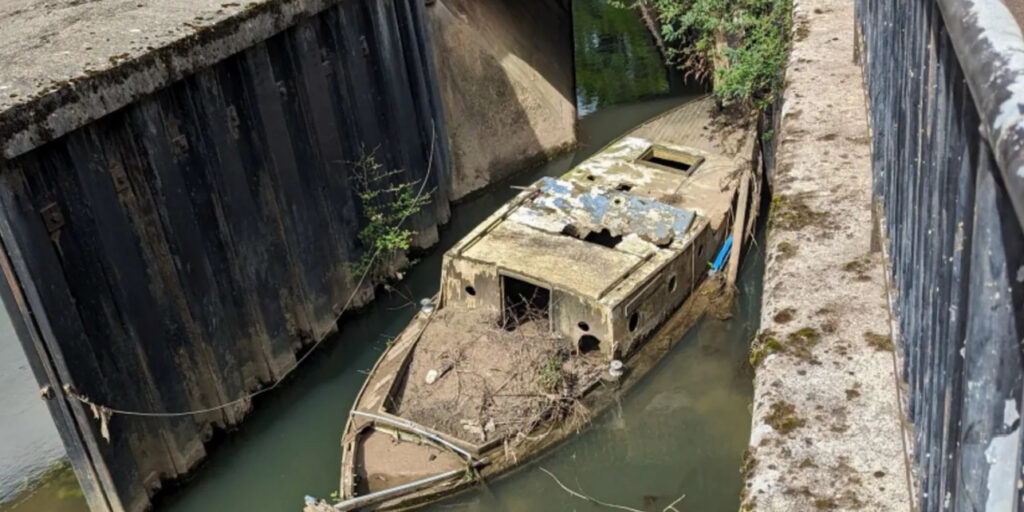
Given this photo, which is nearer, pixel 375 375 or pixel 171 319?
pixel 171 319

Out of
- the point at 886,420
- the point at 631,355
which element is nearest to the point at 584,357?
the point at 631,355

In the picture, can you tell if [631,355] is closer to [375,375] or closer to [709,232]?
[709,232]

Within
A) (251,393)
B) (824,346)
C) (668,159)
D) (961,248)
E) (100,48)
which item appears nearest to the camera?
(961,248)

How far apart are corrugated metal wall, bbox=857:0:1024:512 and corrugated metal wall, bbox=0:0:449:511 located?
21.7ft

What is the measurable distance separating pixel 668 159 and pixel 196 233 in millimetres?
6444

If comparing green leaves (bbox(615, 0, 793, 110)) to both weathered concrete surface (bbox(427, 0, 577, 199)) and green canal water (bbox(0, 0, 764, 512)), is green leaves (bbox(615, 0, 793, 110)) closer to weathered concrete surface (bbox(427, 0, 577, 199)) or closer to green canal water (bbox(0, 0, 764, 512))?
green canal water (bbox(0, 0, 764, 512))

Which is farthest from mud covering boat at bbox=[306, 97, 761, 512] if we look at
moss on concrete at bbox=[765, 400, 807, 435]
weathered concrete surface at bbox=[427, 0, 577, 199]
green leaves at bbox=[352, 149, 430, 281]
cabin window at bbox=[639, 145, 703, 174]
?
moss on concrete at bbox=[765, 400, 807, 435]

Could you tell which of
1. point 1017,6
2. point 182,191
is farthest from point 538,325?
point 1017,6

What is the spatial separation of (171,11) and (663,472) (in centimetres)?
667

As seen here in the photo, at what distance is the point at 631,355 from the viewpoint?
1001 cm

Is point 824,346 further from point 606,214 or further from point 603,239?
point 603,239

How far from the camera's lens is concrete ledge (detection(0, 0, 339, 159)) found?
24.5 ft

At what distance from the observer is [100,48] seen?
8.44 metres

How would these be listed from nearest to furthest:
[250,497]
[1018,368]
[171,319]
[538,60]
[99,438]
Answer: [1018,368] → [99,438] → [171,319] → [250,497] → [538,60]
